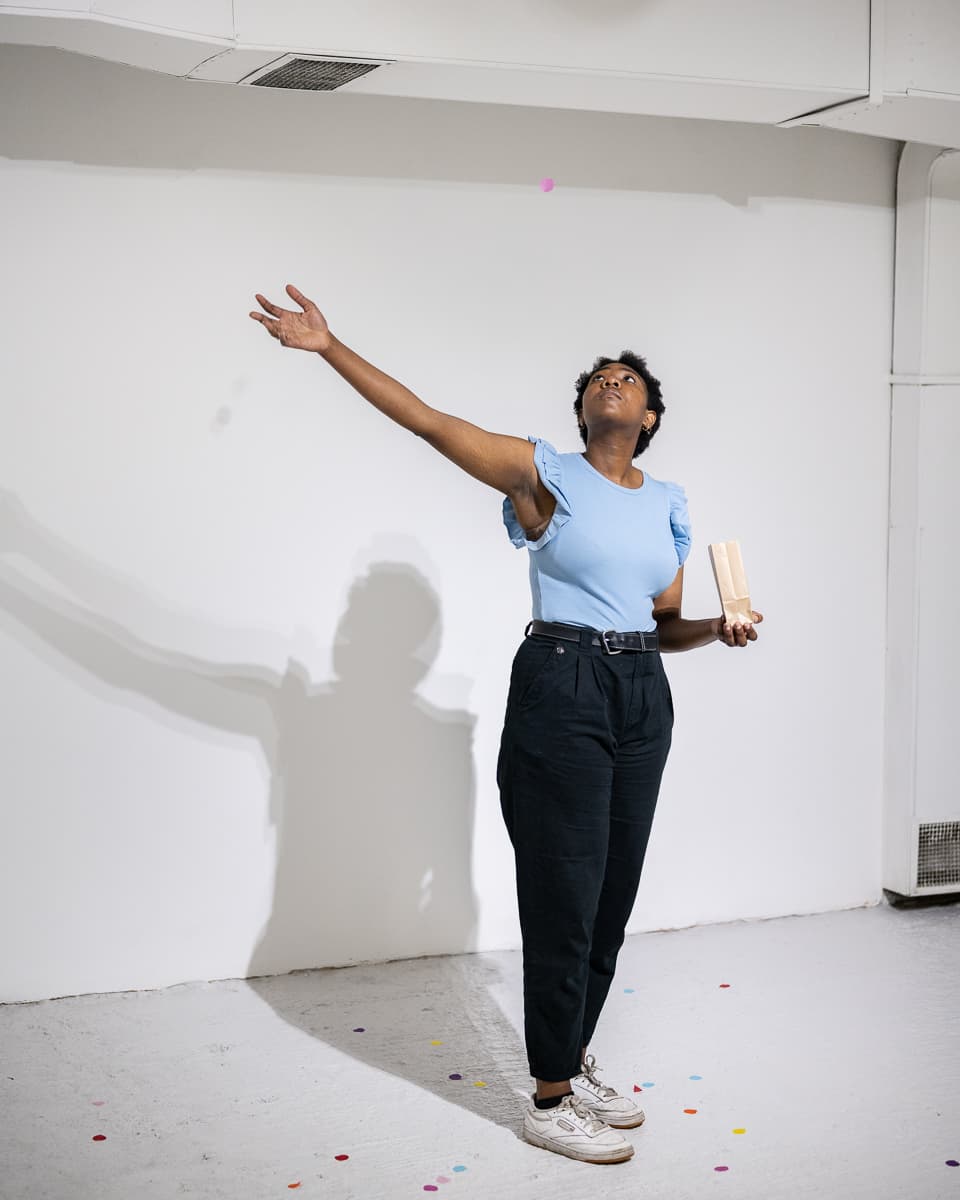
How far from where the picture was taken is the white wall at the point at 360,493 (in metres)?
3.50

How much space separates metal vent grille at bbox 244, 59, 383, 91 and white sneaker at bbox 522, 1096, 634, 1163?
2.20 metres

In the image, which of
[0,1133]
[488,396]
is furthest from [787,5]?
[0,1133]

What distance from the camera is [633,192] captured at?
13.0 feet

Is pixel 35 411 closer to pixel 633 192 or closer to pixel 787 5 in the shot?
pixel 633 192

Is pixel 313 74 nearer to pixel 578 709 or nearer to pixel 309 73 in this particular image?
pixel 309 73

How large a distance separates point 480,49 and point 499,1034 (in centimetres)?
223

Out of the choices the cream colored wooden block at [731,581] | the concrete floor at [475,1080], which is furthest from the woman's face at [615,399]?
the concrete floor at [475,1080]

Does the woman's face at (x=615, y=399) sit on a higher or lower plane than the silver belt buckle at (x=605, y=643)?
higher

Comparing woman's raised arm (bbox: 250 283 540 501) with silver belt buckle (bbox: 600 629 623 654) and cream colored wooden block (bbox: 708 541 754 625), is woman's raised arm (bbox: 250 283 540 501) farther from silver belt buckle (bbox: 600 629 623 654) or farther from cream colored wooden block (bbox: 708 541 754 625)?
cream colored wooden block (bbox: 708 541 754 625)

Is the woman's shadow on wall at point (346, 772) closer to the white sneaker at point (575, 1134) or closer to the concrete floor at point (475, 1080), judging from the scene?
the concrete floor at point (475, 1080)

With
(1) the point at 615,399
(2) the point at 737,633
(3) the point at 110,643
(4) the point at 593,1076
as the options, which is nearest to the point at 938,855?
(4) the point at 593,1076

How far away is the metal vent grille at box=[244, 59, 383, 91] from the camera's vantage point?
10.1 feet

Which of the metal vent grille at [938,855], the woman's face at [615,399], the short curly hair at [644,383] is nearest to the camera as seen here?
the woman's face at [615,399]

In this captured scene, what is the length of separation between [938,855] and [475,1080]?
1.87 m
